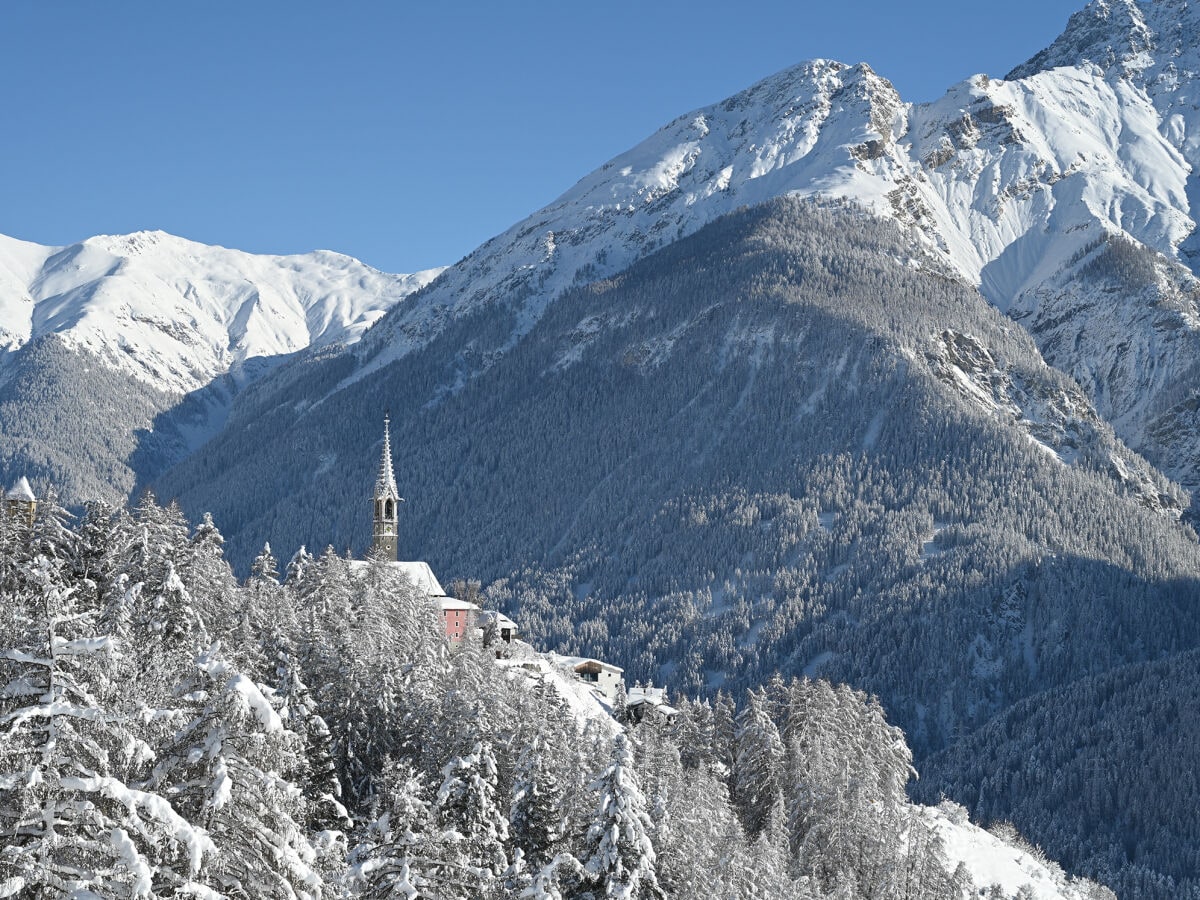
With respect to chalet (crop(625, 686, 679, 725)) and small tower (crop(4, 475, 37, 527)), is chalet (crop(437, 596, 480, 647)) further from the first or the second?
small tower (crop(4, 475, 37, 527))

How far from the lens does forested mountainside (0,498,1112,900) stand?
2847 centimetres

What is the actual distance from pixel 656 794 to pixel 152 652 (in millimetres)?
19429

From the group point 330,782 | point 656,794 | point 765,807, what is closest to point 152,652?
point 330,782

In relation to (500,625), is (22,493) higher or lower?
higher

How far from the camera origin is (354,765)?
205 ft

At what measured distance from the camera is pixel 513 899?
155 ft

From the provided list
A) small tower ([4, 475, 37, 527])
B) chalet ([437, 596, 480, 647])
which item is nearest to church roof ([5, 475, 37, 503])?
small tower ([4, 475, 37, 527])

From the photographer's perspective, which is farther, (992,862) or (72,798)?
(992,862)

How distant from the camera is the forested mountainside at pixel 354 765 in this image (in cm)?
2847

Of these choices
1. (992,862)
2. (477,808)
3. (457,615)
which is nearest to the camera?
(477,808)

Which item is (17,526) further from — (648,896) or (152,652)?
(648,896)

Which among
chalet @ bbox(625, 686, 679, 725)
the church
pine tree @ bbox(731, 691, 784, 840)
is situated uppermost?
the church

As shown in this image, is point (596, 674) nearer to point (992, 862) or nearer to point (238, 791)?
point (992, 862)

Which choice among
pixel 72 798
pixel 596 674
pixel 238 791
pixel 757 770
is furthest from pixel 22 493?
pixel 72 798
